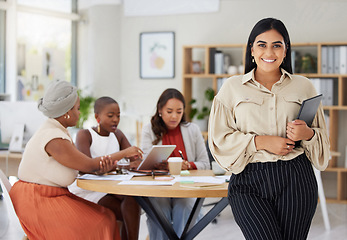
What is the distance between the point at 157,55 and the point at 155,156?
3705 mm

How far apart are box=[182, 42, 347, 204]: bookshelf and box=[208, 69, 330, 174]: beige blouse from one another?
375 cm

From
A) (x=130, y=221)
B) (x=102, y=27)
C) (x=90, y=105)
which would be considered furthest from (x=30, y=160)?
(x=102, y=27)

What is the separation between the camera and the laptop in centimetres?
290

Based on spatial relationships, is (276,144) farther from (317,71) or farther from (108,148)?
(317,71)

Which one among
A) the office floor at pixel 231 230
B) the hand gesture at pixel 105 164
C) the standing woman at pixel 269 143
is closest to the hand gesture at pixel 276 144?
the standing woman at pixel 269 143

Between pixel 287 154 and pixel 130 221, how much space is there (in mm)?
1398

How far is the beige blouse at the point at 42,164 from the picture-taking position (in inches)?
104

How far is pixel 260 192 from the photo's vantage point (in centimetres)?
186

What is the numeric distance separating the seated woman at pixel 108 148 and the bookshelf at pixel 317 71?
2798mm

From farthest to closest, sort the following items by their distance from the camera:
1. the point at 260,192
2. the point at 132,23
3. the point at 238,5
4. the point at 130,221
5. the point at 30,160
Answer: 1. the point at 132,23
2. the point at 238,5
3. the point at 130,221
4. the point at 30,160
5. the point at 260,192

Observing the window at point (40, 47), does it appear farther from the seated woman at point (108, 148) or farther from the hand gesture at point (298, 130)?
the hand gesture at point (298, 130)

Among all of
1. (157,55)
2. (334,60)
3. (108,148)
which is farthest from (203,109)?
(108,148)

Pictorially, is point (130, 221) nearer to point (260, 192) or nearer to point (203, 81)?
point (260, 192)

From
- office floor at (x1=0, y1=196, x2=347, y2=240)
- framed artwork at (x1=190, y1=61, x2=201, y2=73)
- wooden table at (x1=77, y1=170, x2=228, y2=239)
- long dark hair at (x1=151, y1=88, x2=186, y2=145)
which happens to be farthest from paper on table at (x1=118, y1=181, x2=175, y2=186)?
framed artwork at (x1=190, y1=61, x2=201, y2=73)
